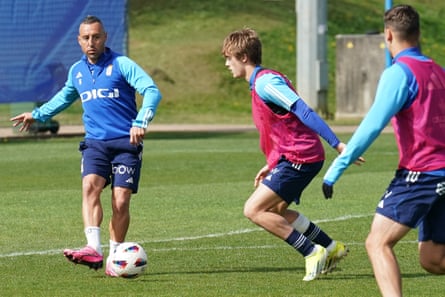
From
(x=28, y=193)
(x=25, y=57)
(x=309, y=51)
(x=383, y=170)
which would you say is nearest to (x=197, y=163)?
(x=383, y=170)

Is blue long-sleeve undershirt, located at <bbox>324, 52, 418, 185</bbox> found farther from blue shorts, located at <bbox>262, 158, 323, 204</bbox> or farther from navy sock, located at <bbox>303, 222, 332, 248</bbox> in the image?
navy sock, located at <bbox>303, 222, 332, 248</bbox>

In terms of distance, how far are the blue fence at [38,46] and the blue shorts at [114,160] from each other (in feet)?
52.8

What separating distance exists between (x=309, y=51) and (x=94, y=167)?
80.3 feet

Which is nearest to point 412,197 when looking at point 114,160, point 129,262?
point 129,262

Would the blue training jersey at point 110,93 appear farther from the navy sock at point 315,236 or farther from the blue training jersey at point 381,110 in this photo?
the blue training jersey at point 381,110

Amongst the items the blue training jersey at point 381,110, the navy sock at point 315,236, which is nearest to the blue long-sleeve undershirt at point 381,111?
the blue training jersey at point 381,110

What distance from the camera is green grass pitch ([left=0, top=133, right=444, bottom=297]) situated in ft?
31.6

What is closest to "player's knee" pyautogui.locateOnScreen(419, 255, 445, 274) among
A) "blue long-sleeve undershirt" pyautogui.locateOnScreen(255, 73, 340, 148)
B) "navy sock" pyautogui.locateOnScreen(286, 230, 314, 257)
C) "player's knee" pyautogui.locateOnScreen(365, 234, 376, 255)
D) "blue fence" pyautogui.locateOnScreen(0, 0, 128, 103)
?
"player's knee" pyautogui.locateOnScreen(365, 234, 376, 255)

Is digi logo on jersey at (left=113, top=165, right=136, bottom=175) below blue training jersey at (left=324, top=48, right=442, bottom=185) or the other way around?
below

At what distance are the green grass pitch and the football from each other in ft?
0.27

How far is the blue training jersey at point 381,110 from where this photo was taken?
24.4ft

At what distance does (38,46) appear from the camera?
26.9 m

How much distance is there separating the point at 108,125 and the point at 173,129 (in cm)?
1994

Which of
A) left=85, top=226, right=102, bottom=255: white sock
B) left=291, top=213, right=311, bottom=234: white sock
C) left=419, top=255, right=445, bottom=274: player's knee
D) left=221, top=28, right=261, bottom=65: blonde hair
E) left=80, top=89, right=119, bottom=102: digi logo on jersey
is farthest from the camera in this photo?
left=80, top=89, right=119, bottom=102: digi logo on jersey
